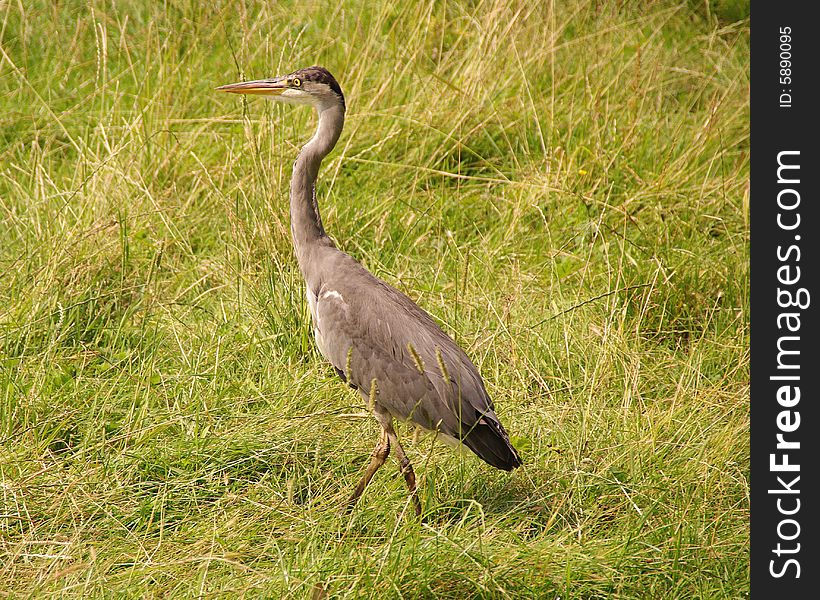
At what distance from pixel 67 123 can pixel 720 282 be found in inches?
150

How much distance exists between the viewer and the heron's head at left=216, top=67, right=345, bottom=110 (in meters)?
4.30

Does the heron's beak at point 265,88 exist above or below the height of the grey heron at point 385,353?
above

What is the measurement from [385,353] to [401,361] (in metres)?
0.07

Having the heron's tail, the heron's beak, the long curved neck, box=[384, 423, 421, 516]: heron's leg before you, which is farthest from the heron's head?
the heron's tail

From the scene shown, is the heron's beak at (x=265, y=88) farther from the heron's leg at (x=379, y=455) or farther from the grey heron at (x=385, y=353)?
the heron's leg at (x=379, y=455)

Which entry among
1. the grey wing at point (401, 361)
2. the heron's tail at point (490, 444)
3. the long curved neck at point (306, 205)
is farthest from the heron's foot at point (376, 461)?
the long curved neck at point (306, 205)

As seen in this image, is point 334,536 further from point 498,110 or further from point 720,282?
point 498,110

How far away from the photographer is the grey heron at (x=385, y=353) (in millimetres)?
3770

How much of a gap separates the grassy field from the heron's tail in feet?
0.64

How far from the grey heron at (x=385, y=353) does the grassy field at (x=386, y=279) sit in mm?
202

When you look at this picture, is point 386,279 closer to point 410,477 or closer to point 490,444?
point 410,477

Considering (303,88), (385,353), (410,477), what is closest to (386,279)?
(303,88)
